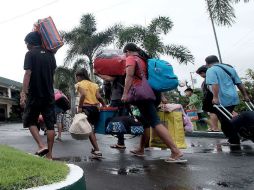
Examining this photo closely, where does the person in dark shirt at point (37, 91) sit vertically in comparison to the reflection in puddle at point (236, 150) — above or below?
above

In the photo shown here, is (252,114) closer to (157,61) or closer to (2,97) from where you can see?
(157,61)

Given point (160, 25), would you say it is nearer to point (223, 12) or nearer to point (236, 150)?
point (223, 12)

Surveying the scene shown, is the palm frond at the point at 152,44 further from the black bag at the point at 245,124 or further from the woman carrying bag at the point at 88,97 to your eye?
the black bag at the point at 245,124

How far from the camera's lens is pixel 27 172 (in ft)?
10.8

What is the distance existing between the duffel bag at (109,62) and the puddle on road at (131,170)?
76.4 inches

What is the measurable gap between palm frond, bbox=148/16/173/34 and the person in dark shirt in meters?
16.9

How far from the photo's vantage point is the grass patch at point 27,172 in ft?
9.84

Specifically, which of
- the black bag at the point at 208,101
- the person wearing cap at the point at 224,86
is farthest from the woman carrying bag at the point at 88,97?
the black bag at the point at 208,101

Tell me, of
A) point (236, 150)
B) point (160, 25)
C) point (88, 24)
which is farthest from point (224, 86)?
point (88, 24)

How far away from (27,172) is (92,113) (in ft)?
11.9

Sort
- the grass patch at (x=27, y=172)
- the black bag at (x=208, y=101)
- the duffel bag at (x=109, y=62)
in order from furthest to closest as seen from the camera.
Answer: the black bag at (x=208, y=101)
the duffel bag at (x=109, y=62)
the grass patch at (x=27, y=172)

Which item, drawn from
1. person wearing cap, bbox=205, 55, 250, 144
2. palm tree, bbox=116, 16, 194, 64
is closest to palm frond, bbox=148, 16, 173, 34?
palm tree, bbox=116, 16, 194, 64

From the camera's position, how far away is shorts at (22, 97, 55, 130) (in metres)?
5.91

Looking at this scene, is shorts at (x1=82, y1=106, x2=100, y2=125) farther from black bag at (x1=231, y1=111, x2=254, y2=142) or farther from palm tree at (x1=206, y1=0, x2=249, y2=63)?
palm tree at (x1=206, y1=0, x2=249, y2=63)
